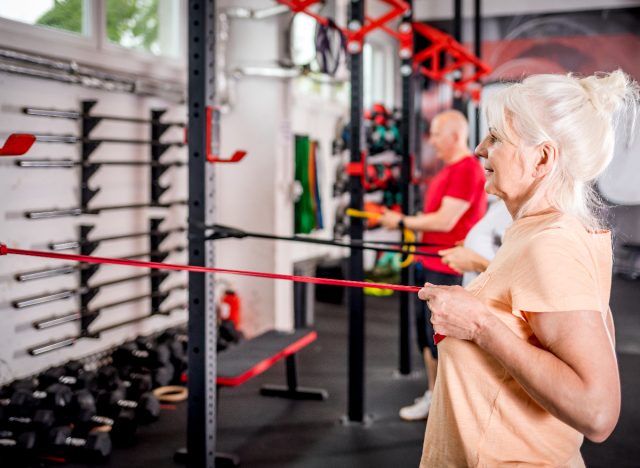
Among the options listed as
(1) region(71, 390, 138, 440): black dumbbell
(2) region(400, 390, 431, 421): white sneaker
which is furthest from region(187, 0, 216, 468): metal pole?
(2) region(400, 390, 431, 421): white sneaker

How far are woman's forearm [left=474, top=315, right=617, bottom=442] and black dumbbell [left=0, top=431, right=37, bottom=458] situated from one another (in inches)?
101

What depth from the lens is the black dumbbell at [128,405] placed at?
3473 mm

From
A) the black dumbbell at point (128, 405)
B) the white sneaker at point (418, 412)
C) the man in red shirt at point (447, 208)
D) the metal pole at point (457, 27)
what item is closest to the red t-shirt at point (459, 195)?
the man in red shirt at point (447, 208)

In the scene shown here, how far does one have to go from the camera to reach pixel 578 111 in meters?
1.20

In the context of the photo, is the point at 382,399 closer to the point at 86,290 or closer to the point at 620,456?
the point at 620,456

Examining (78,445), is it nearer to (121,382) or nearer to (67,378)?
(67,378)

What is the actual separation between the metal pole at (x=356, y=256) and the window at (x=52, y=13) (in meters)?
1.67

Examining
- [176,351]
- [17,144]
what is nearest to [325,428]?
[176,351]

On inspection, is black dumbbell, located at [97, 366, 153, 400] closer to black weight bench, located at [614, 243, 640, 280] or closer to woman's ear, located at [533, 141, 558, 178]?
woman's ear, located at [533, 141, 558, 178]

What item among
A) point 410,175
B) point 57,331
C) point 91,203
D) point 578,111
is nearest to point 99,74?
point 91,203

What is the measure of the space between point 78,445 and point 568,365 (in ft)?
8.58

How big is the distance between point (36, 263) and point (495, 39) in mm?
7588

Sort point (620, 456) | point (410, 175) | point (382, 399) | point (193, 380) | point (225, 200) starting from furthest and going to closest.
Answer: point (225, 200) < point (410, 175) < point (382, 399) < point (620, 456) < point (193, 380)

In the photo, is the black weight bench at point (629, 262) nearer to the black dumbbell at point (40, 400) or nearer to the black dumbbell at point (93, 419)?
the black dumbbell at point (93, 419)
